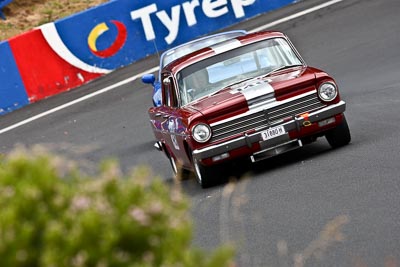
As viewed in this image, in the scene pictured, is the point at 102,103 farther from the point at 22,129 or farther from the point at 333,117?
the point at 333,117

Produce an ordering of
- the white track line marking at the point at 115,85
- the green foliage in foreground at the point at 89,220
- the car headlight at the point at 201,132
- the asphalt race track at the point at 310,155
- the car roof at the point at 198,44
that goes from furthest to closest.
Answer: the white track line marking at the point at 115,85 < the car roof at the point at 198,44 < the car headlight at the point at 201,132 < the asphalt race track at the point at 310,155 < the green foliage in foreground at the point at 89,220

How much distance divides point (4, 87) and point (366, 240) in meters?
14.3

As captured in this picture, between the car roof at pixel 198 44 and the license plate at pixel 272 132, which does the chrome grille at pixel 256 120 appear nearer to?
the license plate at pixel 272 132

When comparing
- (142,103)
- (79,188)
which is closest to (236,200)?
(79,188)

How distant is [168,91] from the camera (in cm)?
1200

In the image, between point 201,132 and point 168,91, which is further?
point 168,91

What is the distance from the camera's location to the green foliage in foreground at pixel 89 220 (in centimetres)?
327

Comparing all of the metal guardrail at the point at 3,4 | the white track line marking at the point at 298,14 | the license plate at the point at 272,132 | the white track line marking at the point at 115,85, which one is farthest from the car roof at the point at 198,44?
the metal guardrail at the point at 3,4

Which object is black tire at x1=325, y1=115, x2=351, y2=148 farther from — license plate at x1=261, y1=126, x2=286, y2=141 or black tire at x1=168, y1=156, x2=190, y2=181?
black tire at x1=168, y1=156, x2=190, y2=181

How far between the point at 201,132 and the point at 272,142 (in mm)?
719

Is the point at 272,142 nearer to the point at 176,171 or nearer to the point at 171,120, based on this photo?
Result: the point at 171,120

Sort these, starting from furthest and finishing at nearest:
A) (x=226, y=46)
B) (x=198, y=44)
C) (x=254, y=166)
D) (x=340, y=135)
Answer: (x=198, y=44), (x=226, y=46), (x=254, y=166), (x=340, y=135)

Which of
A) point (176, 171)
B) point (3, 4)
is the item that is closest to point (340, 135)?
point (176, 171)

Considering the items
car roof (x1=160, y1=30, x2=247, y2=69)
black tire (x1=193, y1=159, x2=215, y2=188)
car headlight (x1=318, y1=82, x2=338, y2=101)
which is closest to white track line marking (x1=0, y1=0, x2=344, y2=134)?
car roof (x1=160, y1=30, x2=247, y2=69)
